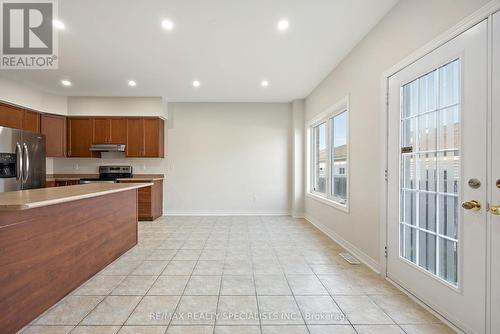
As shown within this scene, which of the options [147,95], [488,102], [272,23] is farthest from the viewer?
[147,95]

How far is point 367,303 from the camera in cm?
206

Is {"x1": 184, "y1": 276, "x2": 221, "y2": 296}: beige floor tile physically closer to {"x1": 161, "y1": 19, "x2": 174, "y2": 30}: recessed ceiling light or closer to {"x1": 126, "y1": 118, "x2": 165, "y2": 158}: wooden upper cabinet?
{"x1": 161, "y1": 19, "x2": 174, "y2": 30}: recessed ceiling light

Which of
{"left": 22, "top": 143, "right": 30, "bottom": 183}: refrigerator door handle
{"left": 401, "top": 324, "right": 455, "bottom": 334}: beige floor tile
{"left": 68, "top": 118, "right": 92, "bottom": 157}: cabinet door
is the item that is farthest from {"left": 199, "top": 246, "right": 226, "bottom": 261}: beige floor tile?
{"left": 68, "top": 118, "right": 92, "bottom": 157}: cabinet door

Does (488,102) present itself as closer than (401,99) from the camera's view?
Yes

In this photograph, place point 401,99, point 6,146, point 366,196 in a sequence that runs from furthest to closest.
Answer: point 6,146 → point 366,196 → point 401,99

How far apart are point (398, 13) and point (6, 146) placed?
5523mm

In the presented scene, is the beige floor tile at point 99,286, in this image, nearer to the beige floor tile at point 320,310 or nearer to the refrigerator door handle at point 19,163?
the beige floor tile at point 320,310

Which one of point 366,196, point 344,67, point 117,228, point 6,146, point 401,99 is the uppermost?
point 344,67

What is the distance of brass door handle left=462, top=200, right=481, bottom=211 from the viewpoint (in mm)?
1538

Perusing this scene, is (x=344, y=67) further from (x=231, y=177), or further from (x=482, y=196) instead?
(x=231, y=177)

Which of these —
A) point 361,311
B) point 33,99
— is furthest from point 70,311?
point 33,99

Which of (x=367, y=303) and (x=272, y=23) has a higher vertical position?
(x=272, y=23)

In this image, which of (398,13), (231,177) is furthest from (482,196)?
(231,177)

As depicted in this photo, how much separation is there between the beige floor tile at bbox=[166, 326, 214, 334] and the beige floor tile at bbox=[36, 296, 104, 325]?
0.73 m
